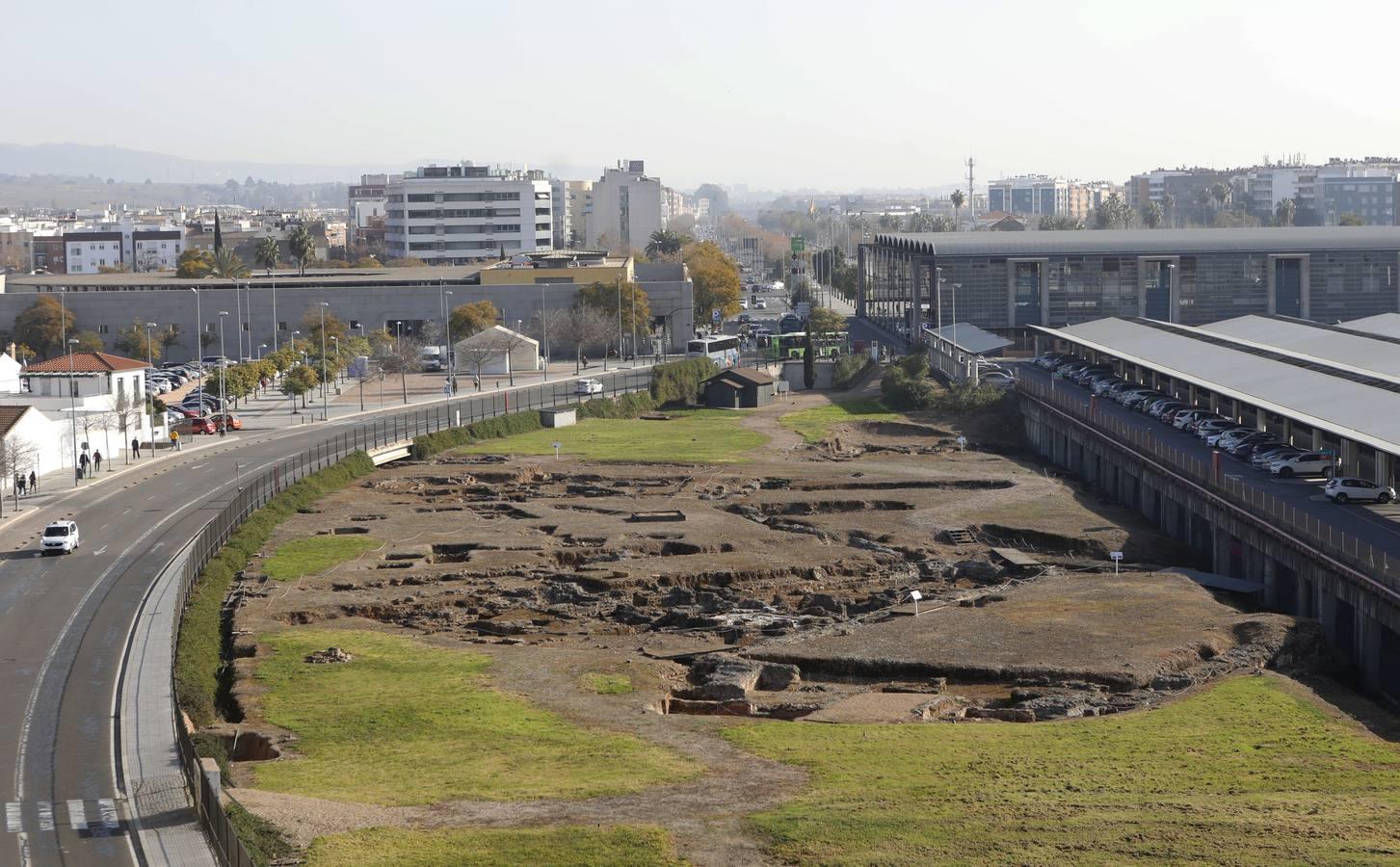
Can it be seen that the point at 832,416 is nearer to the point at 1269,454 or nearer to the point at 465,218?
the point at 1269,454

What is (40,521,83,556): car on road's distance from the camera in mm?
55344

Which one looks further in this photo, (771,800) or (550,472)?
(550,472)

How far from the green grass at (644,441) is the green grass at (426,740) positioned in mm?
37147

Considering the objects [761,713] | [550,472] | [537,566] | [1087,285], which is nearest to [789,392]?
[1087,285]

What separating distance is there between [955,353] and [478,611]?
194 feet

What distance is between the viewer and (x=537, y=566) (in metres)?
57.0

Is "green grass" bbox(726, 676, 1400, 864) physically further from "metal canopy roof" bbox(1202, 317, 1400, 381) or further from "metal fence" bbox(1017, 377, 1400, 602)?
"metal canopy roof" bbox(1202, 317, 1400, 381)

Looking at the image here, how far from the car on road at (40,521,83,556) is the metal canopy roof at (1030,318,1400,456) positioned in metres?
41.4

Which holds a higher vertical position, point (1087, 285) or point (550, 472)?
point (1087, 285)

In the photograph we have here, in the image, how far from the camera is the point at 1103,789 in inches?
1298

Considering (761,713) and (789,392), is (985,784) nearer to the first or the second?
(761,713)

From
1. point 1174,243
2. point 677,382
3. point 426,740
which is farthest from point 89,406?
point 1174,243

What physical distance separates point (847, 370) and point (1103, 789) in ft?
276

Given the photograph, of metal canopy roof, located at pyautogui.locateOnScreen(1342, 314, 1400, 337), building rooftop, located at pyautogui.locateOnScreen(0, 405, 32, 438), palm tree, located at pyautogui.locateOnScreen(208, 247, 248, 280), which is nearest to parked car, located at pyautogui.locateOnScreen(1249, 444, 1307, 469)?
metal canopy roof, located at pyautogui.locateOnScreen(1342, 314, 1400, 337)
